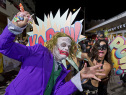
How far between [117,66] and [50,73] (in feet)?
6.63

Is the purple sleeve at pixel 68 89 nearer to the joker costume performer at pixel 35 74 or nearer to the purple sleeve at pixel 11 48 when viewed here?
the joker costume performer at pixel 35 74

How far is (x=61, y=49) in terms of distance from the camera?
4.30 ft

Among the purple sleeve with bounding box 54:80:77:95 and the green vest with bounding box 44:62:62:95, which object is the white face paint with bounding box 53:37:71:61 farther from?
the purple sleeve with bounding box 54:80:77:95

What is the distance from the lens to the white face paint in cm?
130

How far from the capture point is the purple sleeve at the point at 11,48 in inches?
33.7

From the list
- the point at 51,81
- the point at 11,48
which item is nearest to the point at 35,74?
the point at 51,81

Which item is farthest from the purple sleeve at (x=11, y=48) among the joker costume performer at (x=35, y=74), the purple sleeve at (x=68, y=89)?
the purple sleeve at (x=68, y=89)

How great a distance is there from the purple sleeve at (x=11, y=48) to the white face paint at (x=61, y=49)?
33 cm

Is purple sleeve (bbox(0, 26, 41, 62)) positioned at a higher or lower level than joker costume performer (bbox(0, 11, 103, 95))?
higher

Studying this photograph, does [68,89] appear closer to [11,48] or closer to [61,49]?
[61,49]

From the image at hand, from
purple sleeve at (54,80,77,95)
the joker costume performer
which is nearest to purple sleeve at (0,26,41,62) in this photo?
the joker costume performer

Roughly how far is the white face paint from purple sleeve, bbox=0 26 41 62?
0.33 metres

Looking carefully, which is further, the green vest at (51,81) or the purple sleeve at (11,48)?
the green vest at (51,81)

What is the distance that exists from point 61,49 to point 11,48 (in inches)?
22.0
